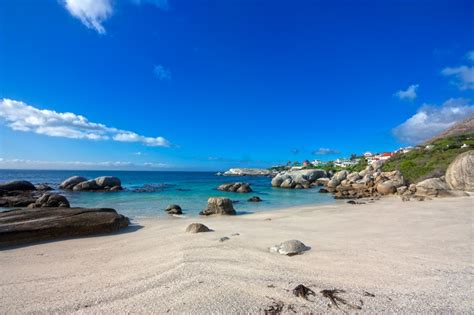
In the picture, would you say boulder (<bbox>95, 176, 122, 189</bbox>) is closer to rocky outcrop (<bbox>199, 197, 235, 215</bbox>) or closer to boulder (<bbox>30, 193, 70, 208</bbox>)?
boulder (<bbox>30, 193, 70, 208</bbox>)

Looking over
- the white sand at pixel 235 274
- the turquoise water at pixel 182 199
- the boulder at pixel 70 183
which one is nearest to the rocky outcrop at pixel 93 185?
the boulder at pixel 70 183

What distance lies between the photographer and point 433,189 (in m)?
22.2

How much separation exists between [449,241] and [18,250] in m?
14.1

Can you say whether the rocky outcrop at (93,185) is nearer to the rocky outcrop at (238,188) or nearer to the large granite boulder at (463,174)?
the rocky outcrop at (238,188)

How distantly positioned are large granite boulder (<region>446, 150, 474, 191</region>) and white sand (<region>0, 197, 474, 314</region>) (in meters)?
19.5

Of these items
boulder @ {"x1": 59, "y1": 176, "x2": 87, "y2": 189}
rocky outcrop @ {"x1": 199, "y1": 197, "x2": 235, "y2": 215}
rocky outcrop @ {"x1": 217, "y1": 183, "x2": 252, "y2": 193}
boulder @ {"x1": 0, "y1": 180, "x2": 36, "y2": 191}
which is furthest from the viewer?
boulder @ {"x1": 59, "y1": 176, "x2": 87, "y2": 189}

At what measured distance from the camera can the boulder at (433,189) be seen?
21.2 metres

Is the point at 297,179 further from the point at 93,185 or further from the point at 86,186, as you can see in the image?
the point at 86,186

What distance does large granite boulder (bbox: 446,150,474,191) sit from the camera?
22.8 m

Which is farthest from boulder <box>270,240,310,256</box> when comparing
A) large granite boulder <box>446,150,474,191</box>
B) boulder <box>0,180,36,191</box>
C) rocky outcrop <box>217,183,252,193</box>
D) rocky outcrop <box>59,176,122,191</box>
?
boulder <box>0,180,36,191</box>

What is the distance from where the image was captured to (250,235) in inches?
365

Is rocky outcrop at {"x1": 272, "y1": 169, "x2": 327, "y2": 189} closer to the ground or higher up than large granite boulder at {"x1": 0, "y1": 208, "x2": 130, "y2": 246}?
higher up

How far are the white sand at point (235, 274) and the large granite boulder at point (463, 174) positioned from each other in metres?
19.5

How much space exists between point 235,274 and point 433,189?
24.6 meters
